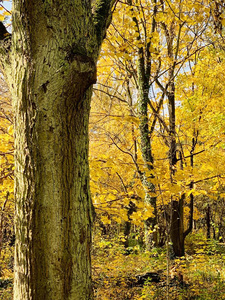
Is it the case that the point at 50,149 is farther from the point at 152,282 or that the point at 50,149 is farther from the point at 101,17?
the point at 152,282

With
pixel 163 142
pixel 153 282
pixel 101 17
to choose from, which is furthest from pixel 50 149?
pixel 163 142

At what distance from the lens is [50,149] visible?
4.53ft

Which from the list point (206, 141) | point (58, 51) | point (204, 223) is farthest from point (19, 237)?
point (204, 223)

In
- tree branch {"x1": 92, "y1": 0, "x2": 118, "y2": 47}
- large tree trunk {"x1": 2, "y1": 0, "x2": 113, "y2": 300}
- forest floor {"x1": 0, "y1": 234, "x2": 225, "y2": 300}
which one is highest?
tree branch {"x1": 92, "y1": 0, "x2": 118, "y2": 47}

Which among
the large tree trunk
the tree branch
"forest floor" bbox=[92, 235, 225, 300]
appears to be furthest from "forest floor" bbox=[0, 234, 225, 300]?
the tree branch

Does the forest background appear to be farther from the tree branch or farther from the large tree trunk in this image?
the tree branch

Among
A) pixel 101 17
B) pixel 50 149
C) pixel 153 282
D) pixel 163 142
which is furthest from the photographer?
pixel 163 142

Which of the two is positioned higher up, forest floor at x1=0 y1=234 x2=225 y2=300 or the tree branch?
the tree branch

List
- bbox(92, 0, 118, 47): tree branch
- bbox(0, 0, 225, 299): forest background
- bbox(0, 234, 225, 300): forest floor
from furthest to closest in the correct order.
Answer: bbox(0, 234, 225, 300): forest floor, bbox(0, 0, 225, 299): forest background, bbox(92, 0, 118, 47): tree branch

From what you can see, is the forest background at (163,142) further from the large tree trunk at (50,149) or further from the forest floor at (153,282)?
the large tree trunk at (50,149)

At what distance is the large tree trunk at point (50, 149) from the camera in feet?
4.37

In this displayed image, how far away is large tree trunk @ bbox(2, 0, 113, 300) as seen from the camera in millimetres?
1333

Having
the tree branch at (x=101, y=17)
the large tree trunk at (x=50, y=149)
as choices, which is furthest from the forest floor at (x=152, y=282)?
the tree branch at (x=101, y=17)

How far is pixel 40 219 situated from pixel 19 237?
171 mm
